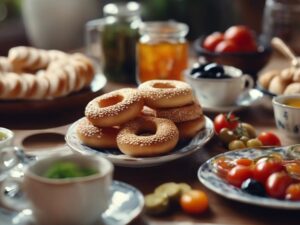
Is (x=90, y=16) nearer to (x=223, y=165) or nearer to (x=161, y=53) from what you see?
(x=161, y=53)

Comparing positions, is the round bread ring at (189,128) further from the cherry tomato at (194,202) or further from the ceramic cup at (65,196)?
the ceramic cup at (65,196)

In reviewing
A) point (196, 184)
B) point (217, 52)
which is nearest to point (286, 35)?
point (217, 52)

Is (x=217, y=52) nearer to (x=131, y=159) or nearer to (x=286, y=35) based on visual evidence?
(x=286, y=35)

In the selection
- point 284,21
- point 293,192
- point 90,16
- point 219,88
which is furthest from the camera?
point 90,16

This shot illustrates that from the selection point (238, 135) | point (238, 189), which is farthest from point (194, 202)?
point (238, 135)

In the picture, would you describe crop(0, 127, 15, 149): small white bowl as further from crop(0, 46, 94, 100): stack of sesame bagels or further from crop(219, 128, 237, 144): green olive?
crop(219, 128, 237, 144): green olive

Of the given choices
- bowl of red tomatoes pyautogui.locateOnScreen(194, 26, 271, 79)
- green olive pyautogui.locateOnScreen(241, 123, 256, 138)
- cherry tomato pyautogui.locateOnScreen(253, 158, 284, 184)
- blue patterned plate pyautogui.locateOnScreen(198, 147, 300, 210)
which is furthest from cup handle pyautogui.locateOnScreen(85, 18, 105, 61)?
cherry tomato pyautogui.locateOnScreen(253, 158, 284, 184)
